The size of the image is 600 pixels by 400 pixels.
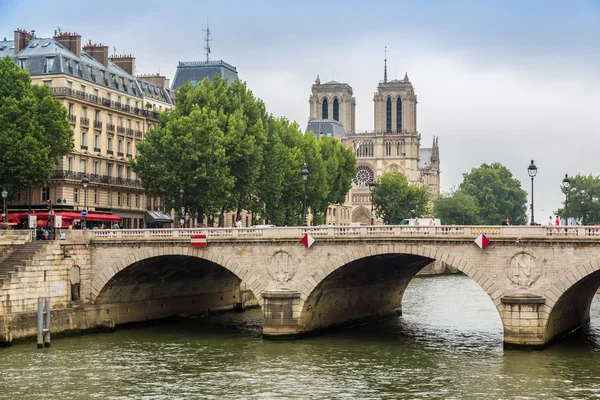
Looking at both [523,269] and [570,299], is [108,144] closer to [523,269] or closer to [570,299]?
[570,299]

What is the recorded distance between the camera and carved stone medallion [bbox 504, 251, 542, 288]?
180 feet

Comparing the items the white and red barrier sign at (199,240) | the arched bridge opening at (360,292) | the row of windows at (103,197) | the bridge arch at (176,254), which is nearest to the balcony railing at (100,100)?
the row of windows at (103,197)

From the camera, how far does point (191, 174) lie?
81.9 metres

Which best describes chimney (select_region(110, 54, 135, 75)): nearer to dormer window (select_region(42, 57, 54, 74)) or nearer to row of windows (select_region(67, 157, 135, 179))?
row of windows (select_region(67, 157, 135, 179))

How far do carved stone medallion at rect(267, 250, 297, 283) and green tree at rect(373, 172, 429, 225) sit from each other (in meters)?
100

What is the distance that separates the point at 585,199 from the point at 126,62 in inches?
3725

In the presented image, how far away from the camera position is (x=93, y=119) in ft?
292

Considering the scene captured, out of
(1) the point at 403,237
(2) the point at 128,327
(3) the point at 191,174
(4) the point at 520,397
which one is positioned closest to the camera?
(4) the point at 520,397

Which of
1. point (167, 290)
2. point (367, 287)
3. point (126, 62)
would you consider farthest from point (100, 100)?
point (367, 287)

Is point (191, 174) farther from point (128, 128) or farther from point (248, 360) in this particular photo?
point (248, 360)

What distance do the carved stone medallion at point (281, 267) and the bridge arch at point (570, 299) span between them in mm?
14261

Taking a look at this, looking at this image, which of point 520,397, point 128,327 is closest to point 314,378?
point 520,397

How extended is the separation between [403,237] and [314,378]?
1238 cm

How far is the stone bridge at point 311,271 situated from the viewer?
2148 inches
